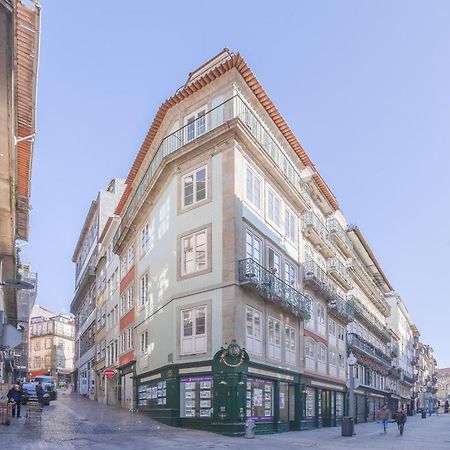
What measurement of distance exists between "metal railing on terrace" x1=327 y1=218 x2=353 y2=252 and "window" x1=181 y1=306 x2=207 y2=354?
21.1m

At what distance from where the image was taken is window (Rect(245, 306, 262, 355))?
25719 mm

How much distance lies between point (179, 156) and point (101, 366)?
28.2 m

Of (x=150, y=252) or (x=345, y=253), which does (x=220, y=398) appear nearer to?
(x=150, y=252)

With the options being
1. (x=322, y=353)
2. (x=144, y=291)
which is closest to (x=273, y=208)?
(x=144, y=291)

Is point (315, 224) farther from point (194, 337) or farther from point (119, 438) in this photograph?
point (119, 438)

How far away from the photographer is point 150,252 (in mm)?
32000

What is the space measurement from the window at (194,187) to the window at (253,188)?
6.38 ft

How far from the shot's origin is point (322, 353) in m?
38.2

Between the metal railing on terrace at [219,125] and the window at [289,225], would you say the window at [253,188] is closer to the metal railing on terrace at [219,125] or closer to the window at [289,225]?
the metal railing on terrace at [219,125]

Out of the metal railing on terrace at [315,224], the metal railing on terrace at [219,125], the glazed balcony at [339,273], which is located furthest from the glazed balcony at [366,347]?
the metal railing on terrace at [219,125]

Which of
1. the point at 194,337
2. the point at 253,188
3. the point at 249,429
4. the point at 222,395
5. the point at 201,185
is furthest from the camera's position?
the point at 253,188

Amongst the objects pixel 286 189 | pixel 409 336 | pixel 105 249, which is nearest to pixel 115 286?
pixel 105 249

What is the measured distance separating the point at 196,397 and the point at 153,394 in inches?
201

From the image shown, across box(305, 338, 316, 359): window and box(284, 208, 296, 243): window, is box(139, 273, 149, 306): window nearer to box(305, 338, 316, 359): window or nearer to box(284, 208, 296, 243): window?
box(284, 208, 296, 243): window
